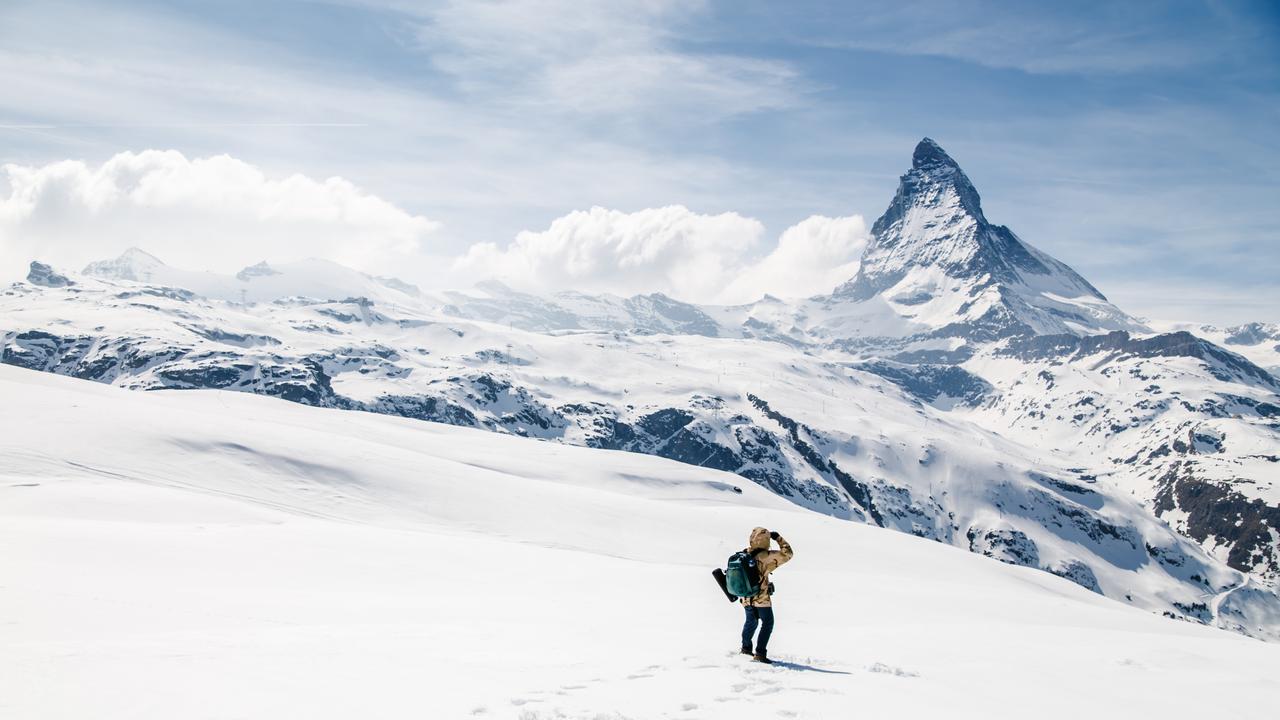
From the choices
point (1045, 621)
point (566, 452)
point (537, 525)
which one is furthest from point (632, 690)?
point (566, 452)

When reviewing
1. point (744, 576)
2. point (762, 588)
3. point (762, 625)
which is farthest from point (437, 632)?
point (762, 588)

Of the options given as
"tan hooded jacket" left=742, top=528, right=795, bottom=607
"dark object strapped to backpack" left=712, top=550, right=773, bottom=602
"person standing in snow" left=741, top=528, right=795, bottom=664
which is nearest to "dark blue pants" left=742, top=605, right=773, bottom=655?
"person standing in snow" left=741, top=528, right=795, bottom=664

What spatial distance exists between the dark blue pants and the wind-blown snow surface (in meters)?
0.43

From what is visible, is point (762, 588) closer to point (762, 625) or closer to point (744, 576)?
point (744, 576)

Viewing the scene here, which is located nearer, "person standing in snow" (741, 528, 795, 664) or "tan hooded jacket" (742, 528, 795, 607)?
"person standing in snow" (741, 528, 795, 664)

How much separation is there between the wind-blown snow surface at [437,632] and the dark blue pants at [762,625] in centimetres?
43

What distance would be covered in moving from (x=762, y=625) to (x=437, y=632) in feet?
23.2

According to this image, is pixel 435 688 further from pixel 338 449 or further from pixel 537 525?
pixel 338 449

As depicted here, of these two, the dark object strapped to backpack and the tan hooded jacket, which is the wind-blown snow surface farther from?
the dark object strapped to backpack

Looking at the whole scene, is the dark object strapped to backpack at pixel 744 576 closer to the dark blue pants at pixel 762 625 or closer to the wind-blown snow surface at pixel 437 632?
the dark blue pants at pixel 762 625

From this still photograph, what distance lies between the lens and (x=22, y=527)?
24.8m

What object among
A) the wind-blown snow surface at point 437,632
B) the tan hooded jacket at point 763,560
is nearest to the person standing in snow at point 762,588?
the tan hooded jacket at point 763,560

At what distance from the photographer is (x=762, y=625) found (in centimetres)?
1524

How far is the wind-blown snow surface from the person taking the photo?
1090 centimetres
